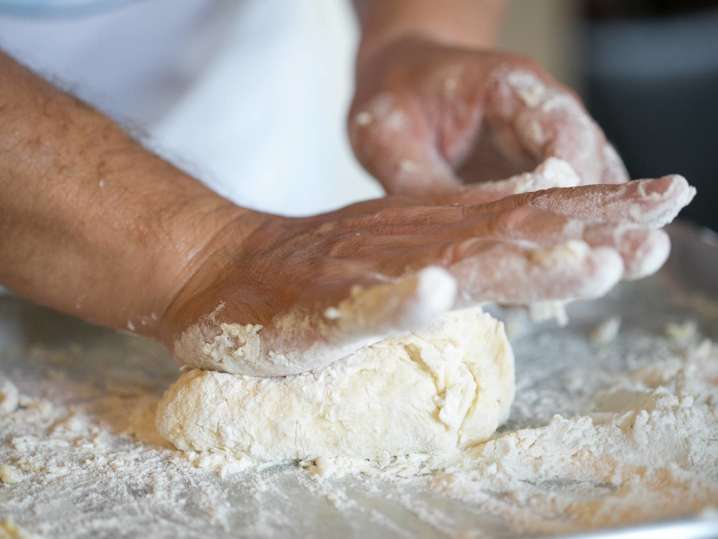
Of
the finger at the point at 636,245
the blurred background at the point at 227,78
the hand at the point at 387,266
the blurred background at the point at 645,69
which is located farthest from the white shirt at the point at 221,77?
the blurred background at the point at 645,69

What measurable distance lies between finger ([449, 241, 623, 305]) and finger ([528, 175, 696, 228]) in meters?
0.13

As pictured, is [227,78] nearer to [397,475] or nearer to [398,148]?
[398,148]

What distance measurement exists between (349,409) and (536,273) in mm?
269

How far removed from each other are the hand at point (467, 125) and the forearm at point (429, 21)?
0.18 meters

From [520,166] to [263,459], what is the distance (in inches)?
22.9

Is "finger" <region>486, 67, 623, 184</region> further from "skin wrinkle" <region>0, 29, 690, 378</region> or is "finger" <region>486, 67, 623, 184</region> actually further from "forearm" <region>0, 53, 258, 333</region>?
→ "forearm" <region>0, 53, 258, 333</region>

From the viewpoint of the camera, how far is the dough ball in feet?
2.90

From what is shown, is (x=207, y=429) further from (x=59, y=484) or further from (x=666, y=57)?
(x=666, y=57)

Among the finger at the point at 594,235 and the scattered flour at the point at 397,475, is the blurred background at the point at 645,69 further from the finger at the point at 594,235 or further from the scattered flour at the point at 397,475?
the finger at the point at 594,235

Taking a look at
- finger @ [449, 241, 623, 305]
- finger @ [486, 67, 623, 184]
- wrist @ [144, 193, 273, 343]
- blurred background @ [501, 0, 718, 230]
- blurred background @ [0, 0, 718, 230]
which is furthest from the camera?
blurred background @ [501, 0, 718, 230]

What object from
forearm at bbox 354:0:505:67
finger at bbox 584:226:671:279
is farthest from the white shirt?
finger at bbox 584:226:671:279

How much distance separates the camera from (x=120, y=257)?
98 cm

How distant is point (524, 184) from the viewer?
104 cm

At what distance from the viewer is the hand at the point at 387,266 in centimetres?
72
